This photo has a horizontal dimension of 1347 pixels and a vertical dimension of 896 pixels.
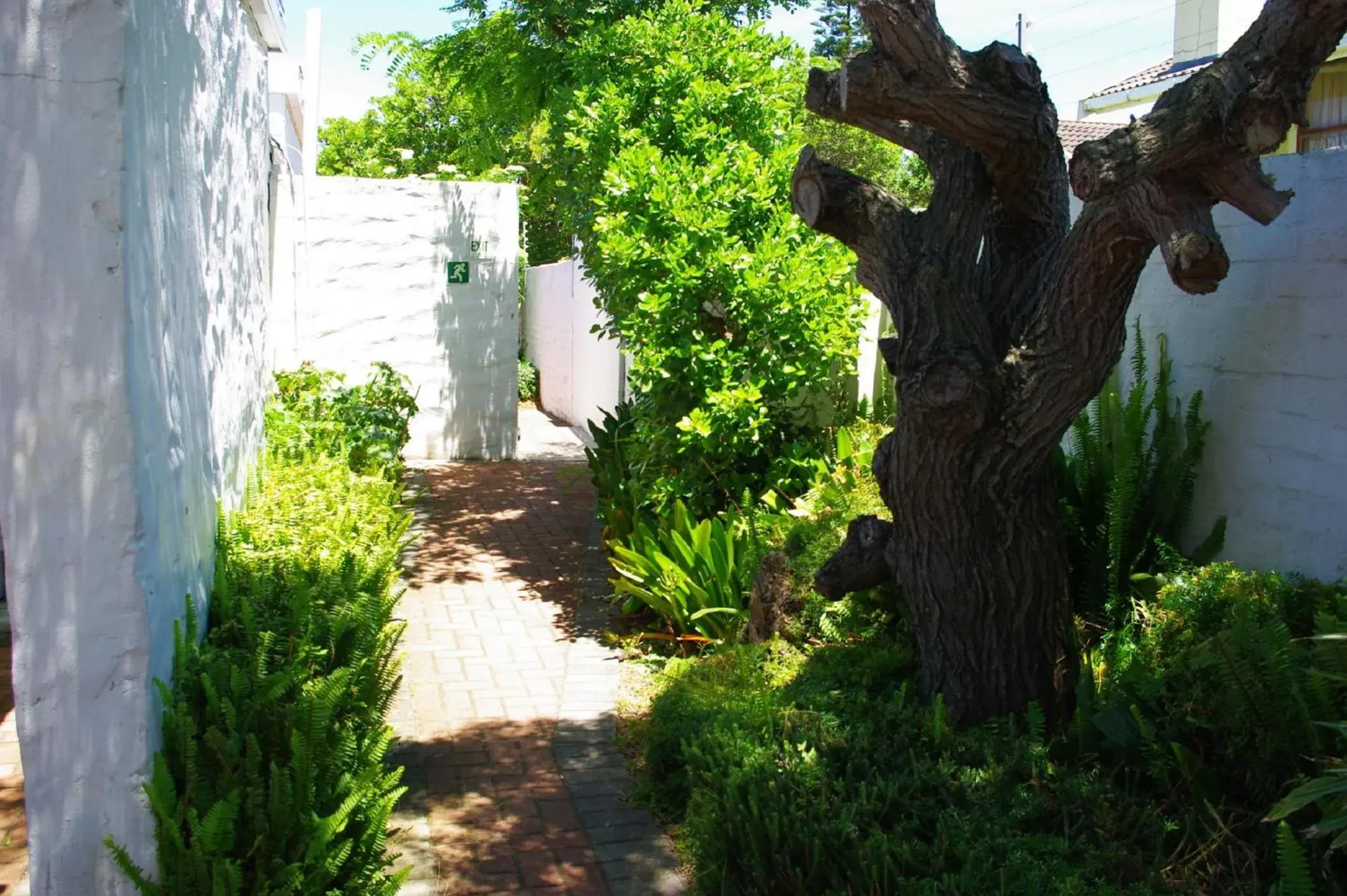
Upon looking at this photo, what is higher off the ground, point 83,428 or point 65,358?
point 65,358

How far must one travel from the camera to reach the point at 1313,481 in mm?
4348

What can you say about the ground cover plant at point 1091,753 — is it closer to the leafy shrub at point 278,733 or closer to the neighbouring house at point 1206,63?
the leafy shrub at point 278,733

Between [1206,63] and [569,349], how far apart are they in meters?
8.31

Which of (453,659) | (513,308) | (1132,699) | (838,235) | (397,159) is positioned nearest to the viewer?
(1132,699)

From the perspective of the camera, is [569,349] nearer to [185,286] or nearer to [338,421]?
[338,421]

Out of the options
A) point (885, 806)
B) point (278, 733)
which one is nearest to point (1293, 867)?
point (885, 806)

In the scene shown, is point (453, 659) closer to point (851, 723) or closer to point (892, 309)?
point (851, 723)

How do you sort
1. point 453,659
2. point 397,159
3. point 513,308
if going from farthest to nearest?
point 397,159
point 513,308
point 453,659

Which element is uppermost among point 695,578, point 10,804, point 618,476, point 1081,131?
point 1081,131

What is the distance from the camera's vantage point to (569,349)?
1642 centimetres

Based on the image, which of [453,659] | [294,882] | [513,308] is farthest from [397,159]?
[294,882]

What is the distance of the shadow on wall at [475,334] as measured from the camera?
41.2 feet

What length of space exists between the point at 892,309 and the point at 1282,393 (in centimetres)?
145

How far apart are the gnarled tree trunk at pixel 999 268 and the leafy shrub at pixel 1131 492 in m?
0.49
